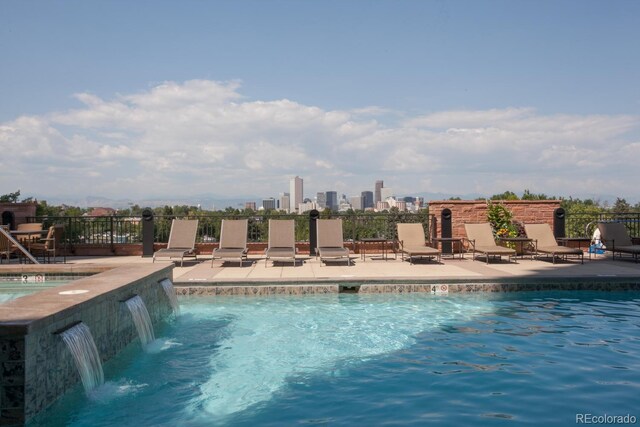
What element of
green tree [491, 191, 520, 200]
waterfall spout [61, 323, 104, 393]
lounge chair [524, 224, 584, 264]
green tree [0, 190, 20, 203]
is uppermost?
green tree [0, 190, 20, 203]

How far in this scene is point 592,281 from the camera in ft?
30.5

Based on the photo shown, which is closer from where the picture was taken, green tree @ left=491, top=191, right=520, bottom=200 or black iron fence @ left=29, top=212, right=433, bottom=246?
black iron fence @ left=29, top=212, right=433, bottom=246

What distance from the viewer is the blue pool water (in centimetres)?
422

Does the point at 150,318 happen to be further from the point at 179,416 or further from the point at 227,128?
the point at 227,128

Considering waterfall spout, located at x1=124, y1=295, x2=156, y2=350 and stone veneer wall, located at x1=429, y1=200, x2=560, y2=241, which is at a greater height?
stone veneer wall, located at x1=429, y1=200, x2=560, y2=241

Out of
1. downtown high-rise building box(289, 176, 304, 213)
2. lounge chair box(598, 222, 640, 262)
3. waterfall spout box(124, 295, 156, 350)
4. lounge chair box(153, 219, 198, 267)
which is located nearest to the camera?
waterfall spout box(124, 295, 156, 350)

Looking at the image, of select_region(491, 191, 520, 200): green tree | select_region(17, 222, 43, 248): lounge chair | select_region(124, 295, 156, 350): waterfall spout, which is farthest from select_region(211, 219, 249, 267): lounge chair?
select_region(491, 191, 520, 200): green tree

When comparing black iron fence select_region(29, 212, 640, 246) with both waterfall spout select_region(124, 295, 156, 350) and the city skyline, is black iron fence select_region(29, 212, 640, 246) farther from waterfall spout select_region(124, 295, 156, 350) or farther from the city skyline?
waterfall spout select_region(124, 295, 156, 350)

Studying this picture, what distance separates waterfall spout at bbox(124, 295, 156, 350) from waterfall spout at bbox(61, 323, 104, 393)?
3.56ft

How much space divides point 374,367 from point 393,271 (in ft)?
16.2

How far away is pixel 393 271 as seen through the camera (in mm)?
10219

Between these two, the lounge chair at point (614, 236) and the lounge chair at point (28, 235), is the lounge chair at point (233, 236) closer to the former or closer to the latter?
the lounge chair at point (28, 235)

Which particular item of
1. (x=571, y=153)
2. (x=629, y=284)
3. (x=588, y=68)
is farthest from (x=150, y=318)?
(x=571, y=153)

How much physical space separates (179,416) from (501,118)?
74.1 feet
